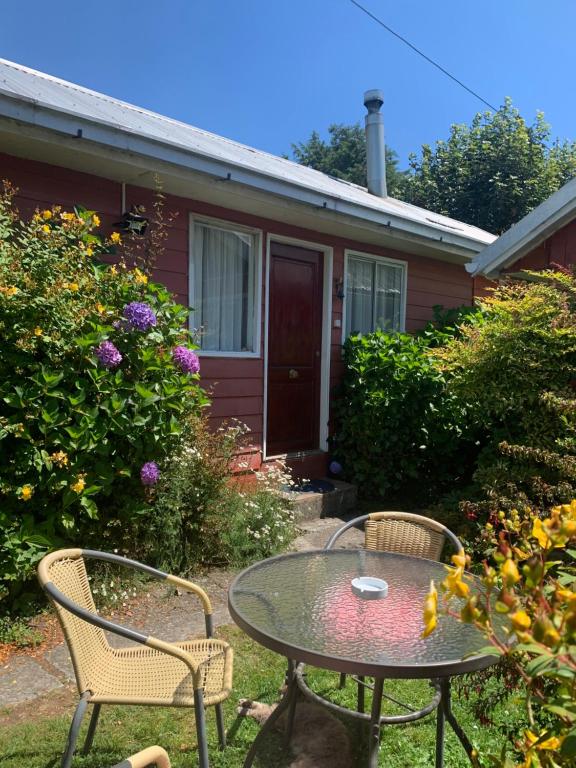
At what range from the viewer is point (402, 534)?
3273 millimetres

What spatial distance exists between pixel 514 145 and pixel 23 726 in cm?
2416

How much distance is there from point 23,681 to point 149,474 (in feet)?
4.63

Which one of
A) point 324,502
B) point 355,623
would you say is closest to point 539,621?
point 355,623

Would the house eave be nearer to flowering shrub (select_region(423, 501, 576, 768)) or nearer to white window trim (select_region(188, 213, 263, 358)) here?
white window trim (select_region(188, 213, 263, 358))

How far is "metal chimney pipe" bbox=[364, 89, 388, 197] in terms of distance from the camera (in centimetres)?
1038

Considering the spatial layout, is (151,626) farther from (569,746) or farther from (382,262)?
(382,262)

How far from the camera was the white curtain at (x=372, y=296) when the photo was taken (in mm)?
7609

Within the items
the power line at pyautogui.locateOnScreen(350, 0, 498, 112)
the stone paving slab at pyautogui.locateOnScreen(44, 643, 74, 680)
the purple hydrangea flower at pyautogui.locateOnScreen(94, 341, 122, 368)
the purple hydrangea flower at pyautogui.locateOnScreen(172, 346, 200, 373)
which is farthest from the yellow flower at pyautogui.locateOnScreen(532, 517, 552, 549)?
the power line at pyautogui.locateOnScreen(350, 0, 498, 112)

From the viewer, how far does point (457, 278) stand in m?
9.15

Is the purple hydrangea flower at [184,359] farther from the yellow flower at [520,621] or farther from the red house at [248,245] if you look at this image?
the yellow flower at [520,621]

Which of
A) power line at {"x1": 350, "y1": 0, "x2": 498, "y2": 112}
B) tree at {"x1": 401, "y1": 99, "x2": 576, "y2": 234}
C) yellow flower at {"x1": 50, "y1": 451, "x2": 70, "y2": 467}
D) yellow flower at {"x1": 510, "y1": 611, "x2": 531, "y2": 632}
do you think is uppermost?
tree at {"x1": 401, "y1": 99, "x2": 576, "y2": 234}

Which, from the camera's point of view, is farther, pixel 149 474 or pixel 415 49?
pixel 415 49

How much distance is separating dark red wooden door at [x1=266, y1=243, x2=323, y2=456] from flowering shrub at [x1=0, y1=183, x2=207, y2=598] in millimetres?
2383

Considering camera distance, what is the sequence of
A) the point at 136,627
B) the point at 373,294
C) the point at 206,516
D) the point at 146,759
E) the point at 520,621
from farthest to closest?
the point at 373,294 < the point at 206,516 < the point at 136,627 < the point at 146,759 < the point at 520,621
